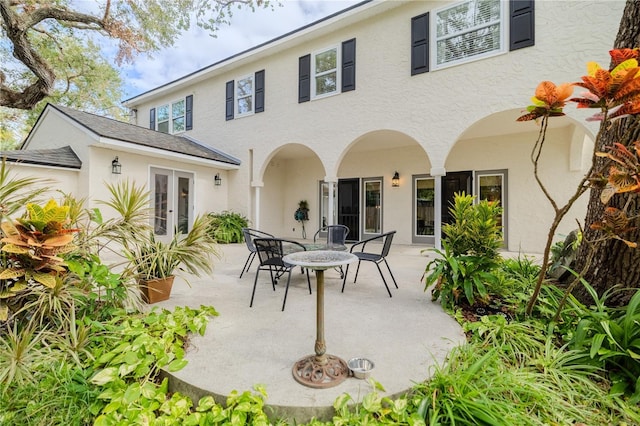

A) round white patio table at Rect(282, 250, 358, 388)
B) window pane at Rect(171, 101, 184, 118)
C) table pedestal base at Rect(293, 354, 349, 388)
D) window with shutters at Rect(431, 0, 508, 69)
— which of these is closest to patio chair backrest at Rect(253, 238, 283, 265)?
round white patio table at Rect(282, 250, 358, 388)

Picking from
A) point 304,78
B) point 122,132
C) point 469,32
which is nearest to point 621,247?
point 469,32

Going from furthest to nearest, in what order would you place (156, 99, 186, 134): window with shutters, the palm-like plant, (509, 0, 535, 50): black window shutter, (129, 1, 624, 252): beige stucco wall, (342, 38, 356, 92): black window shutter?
(156, 99, 186, 134): window with shutters, (342, 38, 356, 92): black window shutter, (509, 0, 535, 50): black window shutter, (129, 1, 624, 252): beige stucco wall, the palm-like plant

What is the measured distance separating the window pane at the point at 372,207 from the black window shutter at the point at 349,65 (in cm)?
328

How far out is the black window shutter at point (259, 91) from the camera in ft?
29.3

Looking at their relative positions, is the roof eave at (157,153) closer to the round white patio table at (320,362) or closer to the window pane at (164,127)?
the window pane at (164,127)

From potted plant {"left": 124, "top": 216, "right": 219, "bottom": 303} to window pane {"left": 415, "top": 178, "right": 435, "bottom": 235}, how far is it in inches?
265

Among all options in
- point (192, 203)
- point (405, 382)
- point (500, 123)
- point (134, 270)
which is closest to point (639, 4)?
point (405, 382)

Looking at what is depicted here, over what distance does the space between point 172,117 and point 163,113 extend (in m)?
0.61

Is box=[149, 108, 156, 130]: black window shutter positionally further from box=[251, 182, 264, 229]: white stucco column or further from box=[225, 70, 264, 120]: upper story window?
box=[251, 182, 264, 229]: white stucco column

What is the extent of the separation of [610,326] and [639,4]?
2.71m

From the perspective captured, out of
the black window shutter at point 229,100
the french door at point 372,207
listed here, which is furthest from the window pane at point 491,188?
the black window shutter at point 229,100

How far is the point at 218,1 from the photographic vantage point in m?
7.33

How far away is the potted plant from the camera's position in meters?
3.23

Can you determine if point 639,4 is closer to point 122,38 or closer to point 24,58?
point 122,38
